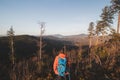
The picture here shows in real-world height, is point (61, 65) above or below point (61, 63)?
below

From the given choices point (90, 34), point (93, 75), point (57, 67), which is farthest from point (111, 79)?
point (90, 34)

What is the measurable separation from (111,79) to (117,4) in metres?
32.1

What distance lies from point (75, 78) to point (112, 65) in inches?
188

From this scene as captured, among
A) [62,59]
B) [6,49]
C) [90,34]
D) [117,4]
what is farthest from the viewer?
[90,34]

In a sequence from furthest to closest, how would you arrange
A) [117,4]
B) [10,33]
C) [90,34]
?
[90,34] < [10,33] < [117,4]

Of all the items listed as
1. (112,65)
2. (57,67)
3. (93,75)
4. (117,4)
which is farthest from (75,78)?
(117,4)

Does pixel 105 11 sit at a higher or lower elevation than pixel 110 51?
higher

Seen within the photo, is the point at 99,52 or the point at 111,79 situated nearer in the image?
the point at 111,79

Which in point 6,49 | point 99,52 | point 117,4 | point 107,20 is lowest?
point 6,49

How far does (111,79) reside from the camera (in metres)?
12.2

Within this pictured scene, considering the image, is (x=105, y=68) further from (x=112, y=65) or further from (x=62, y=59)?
(x=62, y=59)

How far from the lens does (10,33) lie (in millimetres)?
45844

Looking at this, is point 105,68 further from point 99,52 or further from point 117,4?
point 117,4

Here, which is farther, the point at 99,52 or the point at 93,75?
the point at 99,52
